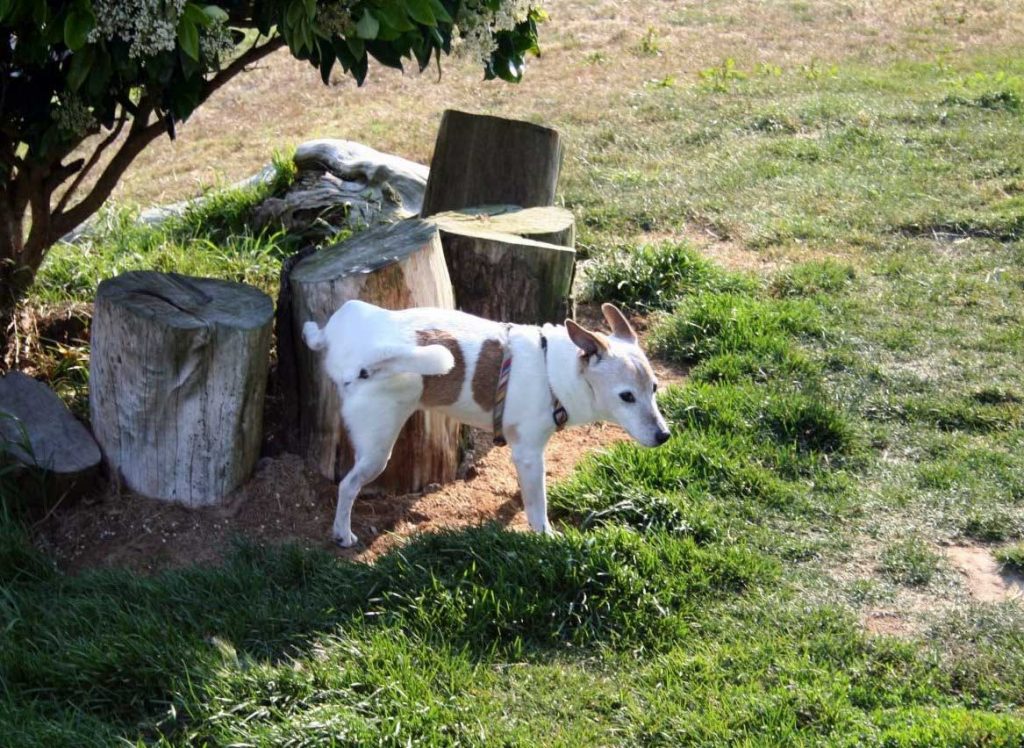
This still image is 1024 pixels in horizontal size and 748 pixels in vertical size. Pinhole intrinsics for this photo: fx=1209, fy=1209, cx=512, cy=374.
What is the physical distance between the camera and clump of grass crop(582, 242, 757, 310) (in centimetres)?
743

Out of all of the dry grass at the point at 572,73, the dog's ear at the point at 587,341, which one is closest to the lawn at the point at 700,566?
the dog's ear at the point at 587,341

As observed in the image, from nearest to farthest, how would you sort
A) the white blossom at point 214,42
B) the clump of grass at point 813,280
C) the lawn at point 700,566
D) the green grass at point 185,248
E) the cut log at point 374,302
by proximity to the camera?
the lawn at point 700,566 < the white blossom at point 214,42 < the cut log at point 374,302 < the green grass at point 185,248 < the clump of grass at point 813,280

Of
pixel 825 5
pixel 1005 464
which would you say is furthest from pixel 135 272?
pixel 825 5

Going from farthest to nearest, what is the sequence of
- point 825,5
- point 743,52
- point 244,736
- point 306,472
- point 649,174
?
point 825,5
point 743,52
point 649,174
point 306,472
point 244,736

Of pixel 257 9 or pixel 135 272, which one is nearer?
pixel 257 9

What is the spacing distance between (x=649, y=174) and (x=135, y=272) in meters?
5.48

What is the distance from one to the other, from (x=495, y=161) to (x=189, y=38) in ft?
10.6

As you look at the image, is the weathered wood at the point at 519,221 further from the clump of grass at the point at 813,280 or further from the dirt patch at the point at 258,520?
the clump of grass at the point at 813,280

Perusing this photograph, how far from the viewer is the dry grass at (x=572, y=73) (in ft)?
37.1

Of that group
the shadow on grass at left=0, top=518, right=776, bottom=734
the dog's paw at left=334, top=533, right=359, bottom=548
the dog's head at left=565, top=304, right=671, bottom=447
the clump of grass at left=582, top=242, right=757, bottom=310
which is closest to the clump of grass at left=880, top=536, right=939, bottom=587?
the shadow on grass at left=0, top=518, right=776, bottom=734

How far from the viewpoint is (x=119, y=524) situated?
5.05 metres

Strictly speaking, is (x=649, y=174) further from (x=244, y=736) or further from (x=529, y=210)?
(x=244, y=736)

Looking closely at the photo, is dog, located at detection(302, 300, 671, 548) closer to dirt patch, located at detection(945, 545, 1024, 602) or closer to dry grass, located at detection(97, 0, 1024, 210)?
dirt patch, located at detection(945, 545, 1024, 602)

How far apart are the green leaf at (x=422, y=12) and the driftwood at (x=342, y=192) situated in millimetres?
2938
